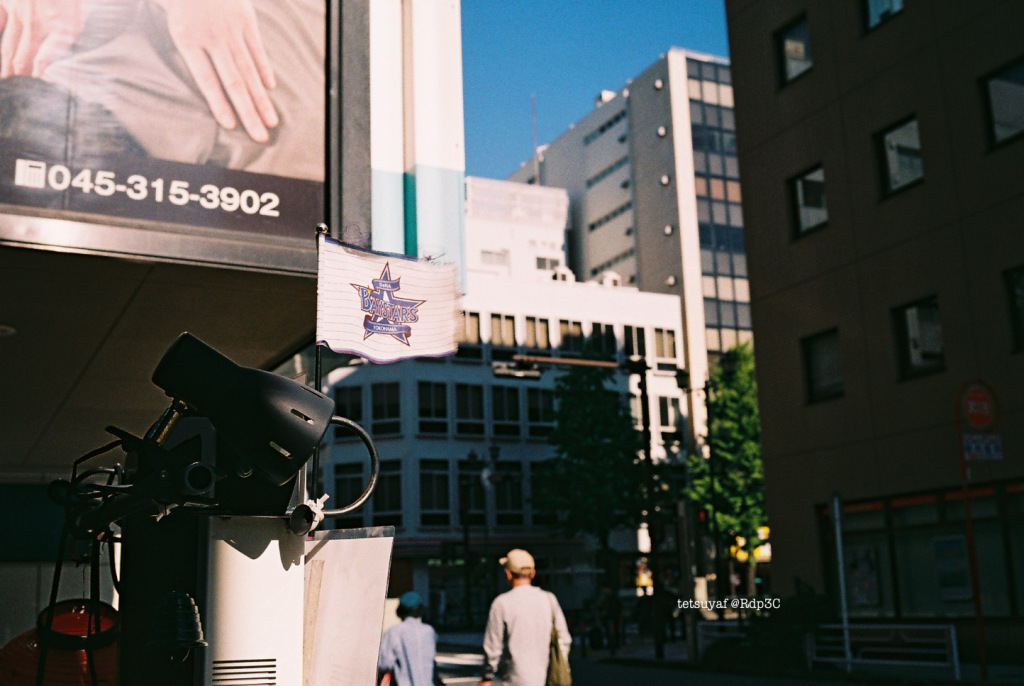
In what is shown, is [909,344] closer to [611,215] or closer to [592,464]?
[592,464]

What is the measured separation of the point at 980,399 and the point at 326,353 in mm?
10869

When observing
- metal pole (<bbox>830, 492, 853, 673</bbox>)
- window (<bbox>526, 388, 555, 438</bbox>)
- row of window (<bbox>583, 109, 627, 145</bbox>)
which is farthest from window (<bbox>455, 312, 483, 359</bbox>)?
metal pole (<bbox>830, 492, 853, 673</bbox>)

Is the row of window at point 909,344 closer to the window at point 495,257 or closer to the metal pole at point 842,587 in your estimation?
the metal pole at point 842,587

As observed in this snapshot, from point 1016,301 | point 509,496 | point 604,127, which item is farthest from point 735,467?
point 1016,301

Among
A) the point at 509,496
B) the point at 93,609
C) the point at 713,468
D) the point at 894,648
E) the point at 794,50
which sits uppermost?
the point at 794,50

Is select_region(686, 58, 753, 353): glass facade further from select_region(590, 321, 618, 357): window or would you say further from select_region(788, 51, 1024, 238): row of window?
select_region(788, 51, 1024, 238): row of window

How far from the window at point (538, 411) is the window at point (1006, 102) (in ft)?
138

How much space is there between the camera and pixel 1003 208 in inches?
688

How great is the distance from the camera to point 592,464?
166 ft

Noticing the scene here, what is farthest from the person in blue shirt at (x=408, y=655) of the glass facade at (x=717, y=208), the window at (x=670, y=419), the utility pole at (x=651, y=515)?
the glass facade at (x=717, y=208)

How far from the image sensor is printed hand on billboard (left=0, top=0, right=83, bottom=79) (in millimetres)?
5832

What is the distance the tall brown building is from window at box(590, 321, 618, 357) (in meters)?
37.9

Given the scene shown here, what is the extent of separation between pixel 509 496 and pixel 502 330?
932cm

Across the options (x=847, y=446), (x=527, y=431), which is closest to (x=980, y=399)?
(x=847, y=446)
